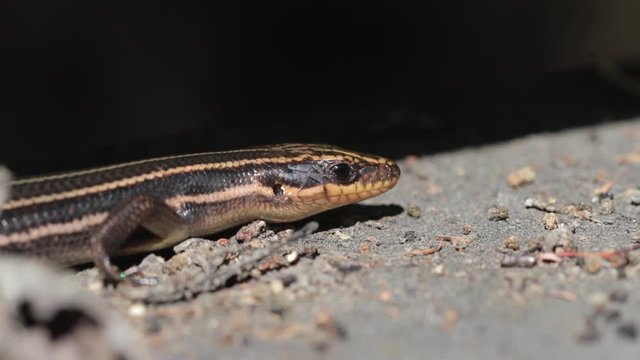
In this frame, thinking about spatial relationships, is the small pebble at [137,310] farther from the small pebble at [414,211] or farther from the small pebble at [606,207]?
the small pebble at [606,207]

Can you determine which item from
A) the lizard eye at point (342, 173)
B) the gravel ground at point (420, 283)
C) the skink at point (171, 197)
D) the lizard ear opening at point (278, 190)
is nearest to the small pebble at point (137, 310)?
the gravel ground at point (420, 283)

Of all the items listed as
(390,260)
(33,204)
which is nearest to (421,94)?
(390,260)

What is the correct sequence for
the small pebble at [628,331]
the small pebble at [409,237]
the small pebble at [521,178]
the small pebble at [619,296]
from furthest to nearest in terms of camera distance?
the small pebble at [521,178], the small pebble at [409,237], the small pebble at [619,296], the small pebble at [628,331]

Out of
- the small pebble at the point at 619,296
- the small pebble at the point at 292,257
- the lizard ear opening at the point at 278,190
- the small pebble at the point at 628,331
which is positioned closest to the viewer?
the small pebble at the point at 628,331

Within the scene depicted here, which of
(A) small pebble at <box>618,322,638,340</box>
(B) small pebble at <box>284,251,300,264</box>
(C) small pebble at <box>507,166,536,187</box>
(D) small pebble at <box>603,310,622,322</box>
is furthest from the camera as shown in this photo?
(C) small pebble at <box>507,166,536,187</box>

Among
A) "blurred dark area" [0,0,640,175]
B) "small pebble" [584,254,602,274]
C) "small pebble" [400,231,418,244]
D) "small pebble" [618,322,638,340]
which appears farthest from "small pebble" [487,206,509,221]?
"blurred dark area" [0,0,640,175]

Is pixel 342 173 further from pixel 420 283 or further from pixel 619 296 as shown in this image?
pixel 619 296

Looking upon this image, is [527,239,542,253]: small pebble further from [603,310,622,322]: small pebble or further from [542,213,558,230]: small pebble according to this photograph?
[603,310,622,322]: small pebble
